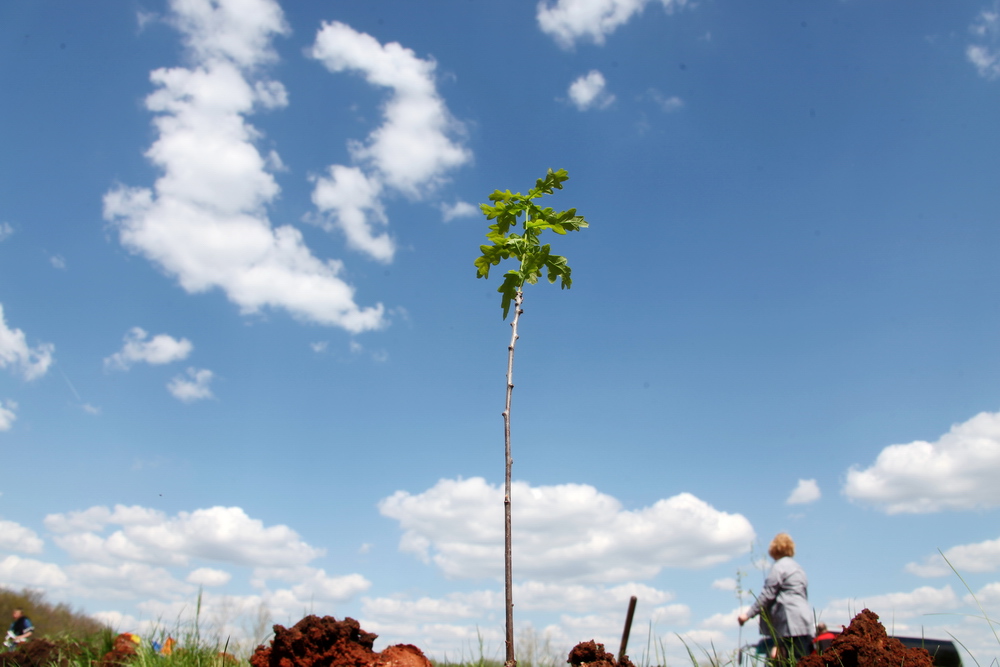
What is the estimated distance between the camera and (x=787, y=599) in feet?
25.3

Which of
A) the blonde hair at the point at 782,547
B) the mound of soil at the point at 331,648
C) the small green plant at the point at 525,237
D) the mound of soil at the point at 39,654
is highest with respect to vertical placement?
the small green plant at the point at 525,237

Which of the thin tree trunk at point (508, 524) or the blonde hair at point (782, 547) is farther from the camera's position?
the blonde hair at point (782, 547)

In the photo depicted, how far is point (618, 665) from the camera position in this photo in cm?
402

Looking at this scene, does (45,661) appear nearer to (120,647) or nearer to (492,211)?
(120,647)

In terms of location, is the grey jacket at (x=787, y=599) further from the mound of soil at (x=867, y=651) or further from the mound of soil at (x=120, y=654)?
the mound of soil at (x=120, y=654)

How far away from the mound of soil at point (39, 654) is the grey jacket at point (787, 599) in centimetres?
834

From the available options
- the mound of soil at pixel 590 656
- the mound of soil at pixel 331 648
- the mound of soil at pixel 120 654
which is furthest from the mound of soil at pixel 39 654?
the mound of soil at pixel 590 656

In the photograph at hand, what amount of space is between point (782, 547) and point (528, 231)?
20.7ft

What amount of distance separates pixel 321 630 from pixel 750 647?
319 cm

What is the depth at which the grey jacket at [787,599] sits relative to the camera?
7.59 m

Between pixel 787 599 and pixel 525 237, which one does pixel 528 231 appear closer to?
pixel 525 237

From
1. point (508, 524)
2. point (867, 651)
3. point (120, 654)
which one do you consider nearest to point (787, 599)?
point (867, 651)

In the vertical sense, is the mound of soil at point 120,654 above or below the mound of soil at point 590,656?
below

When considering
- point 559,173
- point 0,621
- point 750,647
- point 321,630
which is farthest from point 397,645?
point 0,621
